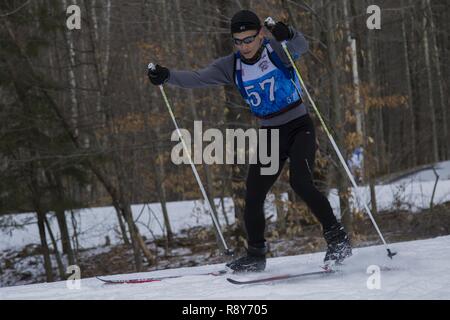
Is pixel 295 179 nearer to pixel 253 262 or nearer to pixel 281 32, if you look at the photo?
pixel 253 262

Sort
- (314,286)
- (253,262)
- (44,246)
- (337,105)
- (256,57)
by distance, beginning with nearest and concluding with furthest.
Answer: (314,286) → (256,57) → (253,262) → (337,105) → (44,246)

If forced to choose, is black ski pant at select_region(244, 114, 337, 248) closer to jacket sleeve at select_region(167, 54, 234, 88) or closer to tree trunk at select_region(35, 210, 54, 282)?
jacket sleeve at select_region(167, 54, 234, 88)

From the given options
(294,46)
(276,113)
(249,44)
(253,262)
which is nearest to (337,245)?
(253,262)

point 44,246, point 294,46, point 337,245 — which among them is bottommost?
point 44,246

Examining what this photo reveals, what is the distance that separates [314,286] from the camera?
11.2ft

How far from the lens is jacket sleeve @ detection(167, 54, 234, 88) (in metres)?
4.11

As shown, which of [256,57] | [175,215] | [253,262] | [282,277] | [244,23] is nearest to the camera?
[282,277]

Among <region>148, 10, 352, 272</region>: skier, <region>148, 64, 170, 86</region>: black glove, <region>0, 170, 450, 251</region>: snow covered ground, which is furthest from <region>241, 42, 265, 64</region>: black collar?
<region>0, 170, 450, 251</region>: snow covered ground

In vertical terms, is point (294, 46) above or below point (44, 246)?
above

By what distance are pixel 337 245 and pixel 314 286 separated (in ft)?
1.84

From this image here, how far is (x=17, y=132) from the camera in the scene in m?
10.7

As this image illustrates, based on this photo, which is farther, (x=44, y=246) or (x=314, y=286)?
(x=44, y=246)
